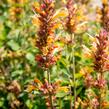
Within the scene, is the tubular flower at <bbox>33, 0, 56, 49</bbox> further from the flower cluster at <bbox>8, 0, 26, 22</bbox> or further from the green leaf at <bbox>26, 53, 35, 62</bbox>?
the flower cluster at <bbox>8, 0, 26, 22</bbox>

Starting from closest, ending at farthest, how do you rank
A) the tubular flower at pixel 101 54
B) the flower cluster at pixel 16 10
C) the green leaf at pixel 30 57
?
the tubular flower at pixel 101 54, the green leaf at pixel 30 57, the flower cluster at pixel 16 10

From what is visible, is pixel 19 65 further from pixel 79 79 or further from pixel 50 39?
pixel 50 39

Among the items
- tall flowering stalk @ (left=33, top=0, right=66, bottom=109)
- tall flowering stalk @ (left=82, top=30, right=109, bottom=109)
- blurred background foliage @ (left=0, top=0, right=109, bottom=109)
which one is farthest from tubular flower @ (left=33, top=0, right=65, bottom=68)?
blurred background foliage @ (left=0, top=0, right=109, bottom=109)

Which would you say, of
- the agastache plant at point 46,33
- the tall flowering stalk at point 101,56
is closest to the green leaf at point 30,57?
the agastache plant at point 46,33

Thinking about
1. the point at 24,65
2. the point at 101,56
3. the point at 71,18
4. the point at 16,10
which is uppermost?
the point at 16,10

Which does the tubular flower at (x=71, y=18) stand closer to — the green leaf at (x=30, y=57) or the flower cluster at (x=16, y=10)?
the green leaf at (x=30, y=57)

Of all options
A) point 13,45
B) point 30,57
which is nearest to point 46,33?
point 30,57

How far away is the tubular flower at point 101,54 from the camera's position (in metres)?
2.51

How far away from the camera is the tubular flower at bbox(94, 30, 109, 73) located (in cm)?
251

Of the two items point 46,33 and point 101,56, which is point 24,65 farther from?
point 101,56

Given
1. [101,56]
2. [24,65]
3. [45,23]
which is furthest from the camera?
[24,65]

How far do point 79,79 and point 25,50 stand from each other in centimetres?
96

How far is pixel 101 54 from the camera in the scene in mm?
2521

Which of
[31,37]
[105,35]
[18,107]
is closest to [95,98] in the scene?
[105,35]
